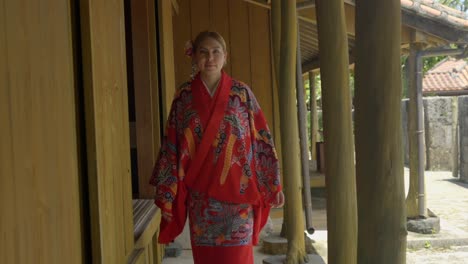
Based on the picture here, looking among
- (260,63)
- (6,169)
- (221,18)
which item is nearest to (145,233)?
(6,169)

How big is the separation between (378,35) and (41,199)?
1.05 meters

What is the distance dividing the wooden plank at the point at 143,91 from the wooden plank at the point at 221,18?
2.62 metres

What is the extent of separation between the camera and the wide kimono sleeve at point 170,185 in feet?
8.34

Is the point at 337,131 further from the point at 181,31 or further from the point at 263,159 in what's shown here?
the point at 181,31

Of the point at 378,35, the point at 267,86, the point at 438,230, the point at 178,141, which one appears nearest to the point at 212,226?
the point at 178,141

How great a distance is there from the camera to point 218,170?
2.49 m

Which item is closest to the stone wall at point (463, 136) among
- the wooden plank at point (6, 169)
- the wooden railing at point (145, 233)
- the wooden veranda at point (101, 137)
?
the wooden railing at point (145, 233)

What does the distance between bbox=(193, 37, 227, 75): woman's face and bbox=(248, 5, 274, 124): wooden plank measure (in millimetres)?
4142

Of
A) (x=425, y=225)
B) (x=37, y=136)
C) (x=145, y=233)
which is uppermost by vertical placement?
(x=37, y=136)

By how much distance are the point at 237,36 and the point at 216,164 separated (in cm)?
437

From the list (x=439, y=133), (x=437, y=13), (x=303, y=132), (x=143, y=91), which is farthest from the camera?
(x=439, y=133)

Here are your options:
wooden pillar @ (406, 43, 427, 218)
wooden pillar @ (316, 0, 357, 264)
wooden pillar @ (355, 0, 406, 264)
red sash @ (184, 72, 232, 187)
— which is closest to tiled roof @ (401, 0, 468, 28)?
wooden pillar @ (406, 43, 427, 218)

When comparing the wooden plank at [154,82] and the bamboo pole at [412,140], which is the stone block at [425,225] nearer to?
the bamboo pole at [412,140]

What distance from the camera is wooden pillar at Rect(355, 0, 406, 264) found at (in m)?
1.76
